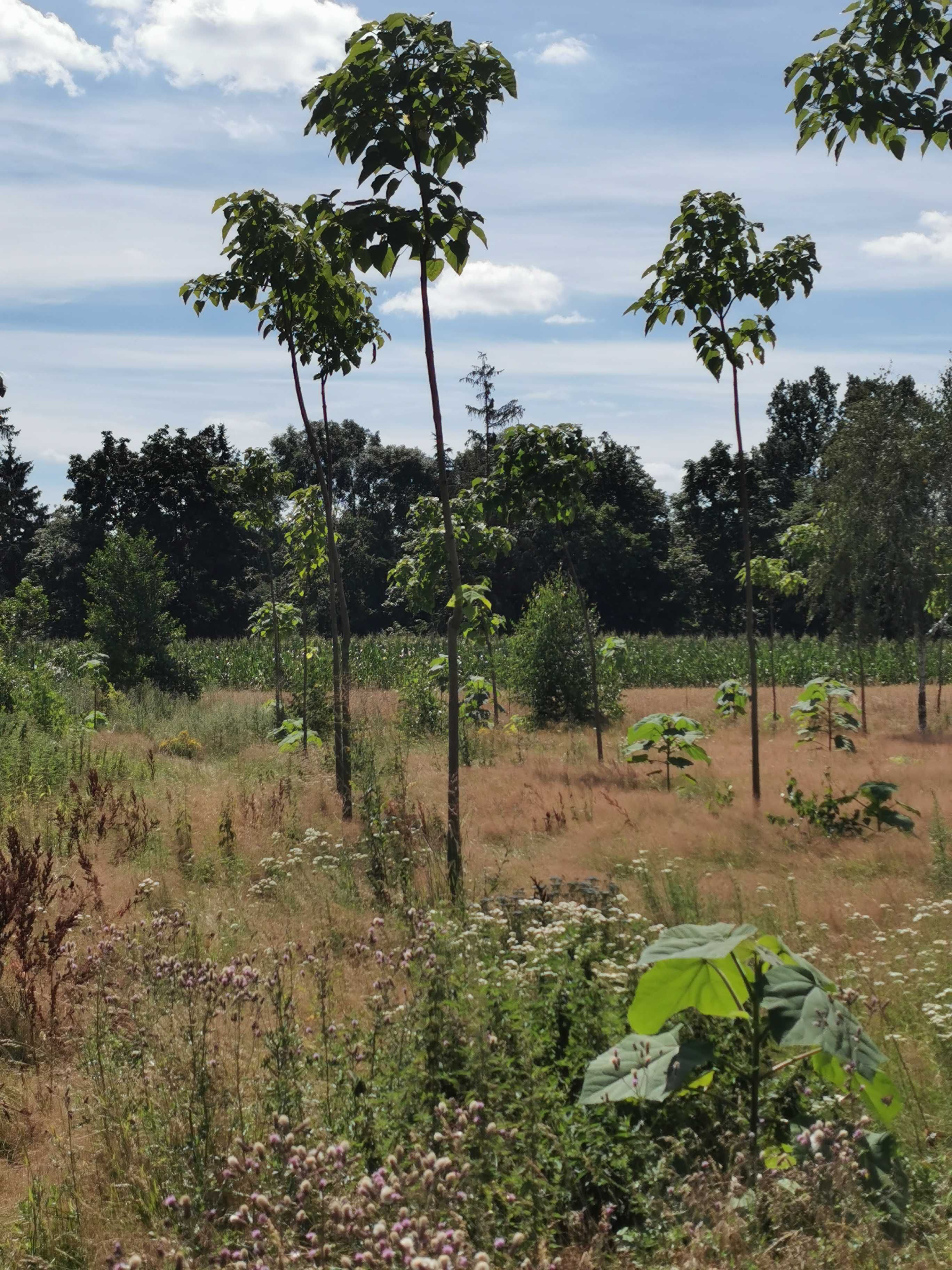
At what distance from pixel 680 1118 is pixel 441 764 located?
30.4 ft

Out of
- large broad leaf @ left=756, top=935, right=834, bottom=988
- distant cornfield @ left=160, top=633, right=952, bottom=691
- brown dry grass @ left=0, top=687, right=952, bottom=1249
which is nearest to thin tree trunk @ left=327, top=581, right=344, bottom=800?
brown dry grass @ left=0, top=687, right=952, bottom=1249

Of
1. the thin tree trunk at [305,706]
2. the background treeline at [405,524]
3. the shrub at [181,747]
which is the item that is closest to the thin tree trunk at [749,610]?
the thin tree trunk at [305,706]

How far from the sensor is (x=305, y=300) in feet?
30.1

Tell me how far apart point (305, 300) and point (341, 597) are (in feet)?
9.97

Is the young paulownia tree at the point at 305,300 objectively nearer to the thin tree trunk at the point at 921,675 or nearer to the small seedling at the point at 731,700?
the small seedling at the point at 731,700

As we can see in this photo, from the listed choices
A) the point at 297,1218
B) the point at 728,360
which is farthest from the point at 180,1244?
the point at 728,360

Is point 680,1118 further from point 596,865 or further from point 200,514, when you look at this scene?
point 200,514

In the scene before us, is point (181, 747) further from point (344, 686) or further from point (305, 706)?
point (344, 686)

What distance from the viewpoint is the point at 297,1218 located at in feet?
7.73

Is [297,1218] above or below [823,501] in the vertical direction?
below

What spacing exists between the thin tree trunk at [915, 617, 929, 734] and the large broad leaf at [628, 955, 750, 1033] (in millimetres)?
16828

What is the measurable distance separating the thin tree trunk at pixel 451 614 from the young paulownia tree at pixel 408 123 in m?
0.03

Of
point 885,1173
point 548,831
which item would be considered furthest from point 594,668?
point 885,1173

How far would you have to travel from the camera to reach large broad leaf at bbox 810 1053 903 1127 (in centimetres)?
308
